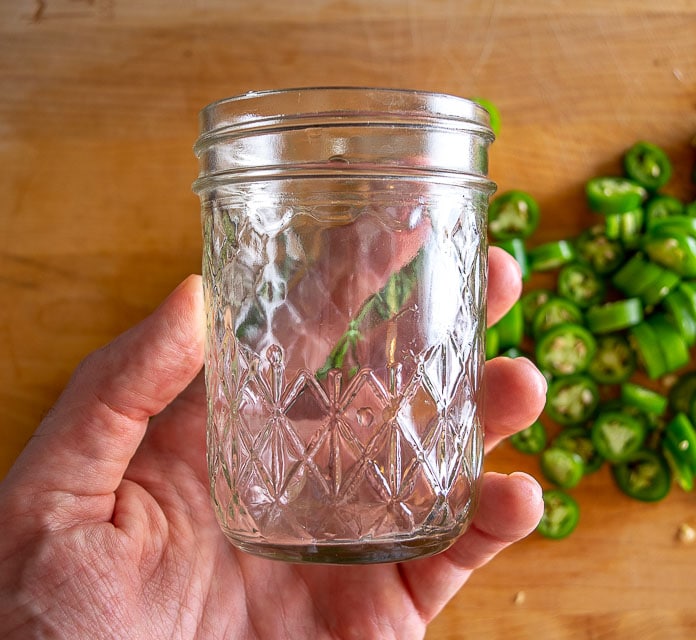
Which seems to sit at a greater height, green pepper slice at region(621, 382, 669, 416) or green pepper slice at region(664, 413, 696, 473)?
green pepper slice at region(621, 382, 669, 416)

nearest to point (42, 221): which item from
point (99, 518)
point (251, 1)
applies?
point (251, 1)

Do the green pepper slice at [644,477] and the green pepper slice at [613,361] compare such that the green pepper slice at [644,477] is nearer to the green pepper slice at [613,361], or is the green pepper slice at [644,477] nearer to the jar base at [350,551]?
the green pepper slice at [613,361]

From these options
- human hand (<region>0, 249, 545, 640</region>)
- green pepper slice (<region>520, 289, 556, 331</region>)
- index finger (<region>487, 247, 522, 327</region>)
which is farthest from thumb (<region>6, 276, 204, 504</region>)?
green pepper slice (<region>520, 289, 556, 331</region>)

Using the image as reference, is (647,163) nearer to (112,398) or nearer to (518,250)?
(518,250)

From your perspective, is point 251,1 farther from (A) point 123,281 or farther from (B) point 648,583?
(B) point 648,583

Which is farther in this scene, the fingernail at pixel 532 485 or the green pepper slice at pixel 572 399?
the green pepper slice at pixel 572 399

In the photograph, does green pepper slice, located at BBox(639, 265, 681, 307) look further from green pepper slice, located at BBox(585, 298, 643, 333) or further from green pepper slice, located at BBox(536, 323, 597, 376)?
green pepper slice, located at BBox(536, 323, 597, 376)

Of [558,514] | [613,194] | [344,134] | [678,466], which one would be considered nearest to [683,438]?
[678,466]

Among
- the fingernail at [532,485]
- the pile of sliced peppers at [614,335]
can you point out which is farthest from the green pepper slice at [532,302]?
the fingernail at [532,485]

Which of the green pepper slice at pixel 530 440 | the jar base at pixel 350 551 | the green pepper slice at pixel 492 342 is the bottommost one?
the green pepper slice at pixel 530 440
